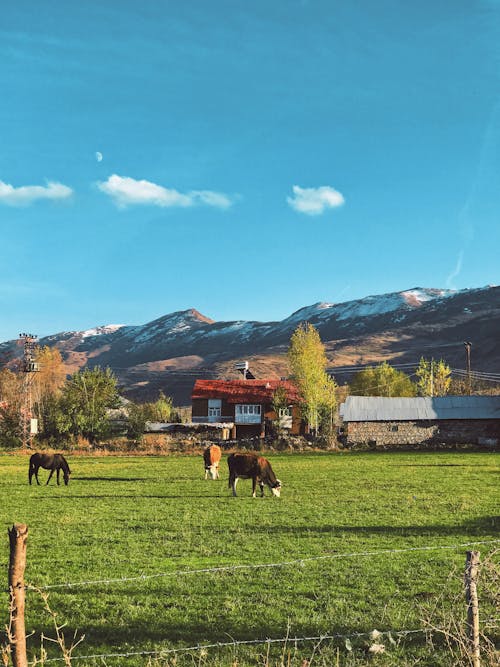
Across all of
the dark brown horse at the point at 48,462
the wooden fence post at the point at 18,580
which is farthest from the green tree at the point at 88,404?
the wooden fence post at the point at 18,580

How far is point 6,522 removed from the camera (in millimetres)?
18078

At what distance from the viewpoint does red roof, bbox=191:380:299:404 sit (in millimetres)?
87875

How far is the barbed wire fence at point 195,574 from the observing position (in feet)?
16.3

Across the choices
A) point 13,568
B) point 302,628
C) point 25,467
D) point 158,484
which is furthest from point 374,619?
point 25,467

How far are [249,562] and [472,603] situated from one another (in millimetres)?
6733

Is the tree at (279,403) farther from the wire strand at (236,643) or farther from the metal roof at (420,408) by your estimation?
the wire strand at (236,643)

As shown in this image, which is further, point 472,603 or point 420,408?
point 420,408

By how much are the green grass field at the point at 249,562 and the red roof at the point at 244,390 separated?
6179cm

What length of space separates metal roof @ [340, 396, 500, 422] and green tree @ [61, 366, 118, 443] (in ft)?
85.5

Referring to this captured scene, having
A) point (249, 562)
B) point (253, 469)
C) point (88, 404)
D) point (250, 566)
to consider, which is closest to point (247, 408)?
point (88, 404)

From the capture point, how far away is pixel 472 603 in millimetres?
6598

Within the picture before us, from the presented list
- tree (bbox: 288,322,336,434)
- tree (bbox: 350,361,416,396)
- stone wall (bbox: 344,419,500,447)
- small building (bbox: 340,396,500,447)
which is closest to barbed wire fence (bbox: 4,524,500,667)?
small building (bbox: 340,396,500,447)

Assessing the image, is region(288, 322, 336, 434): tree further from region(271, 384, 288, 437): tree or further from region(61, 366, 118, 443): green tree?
region(61, 366, 118, 443): green tree

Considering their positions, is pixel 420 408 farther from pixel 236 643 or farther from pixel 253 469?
pixel 236 643
